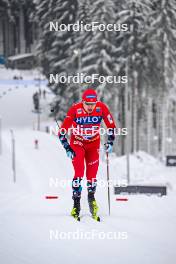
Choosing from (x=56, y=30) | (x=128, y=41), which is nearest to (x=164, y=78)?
(x=128, y=41)

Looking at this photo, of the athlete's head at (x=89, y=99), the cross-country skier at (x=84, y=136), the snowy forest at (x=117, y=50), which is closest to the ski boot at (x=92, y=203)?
the cross-country skier at (x=84, y=136)

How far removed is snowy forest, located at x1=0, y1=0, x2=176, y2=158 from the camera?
26094mm

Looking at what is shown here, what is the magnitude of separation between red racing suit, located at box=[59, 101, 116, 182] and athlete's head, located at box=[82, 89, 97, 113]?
105 millimetres

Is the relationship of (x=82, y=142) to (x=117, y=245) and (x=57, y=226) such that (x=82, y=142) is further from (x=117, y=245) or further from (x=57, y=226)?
(x=117, y=245)

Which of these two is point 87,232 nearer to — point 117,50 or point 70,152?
point 70,152

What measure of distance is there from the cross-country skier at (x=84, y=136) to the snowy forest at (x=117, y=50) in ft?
61.7

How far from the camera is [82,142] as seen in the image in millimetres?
6344

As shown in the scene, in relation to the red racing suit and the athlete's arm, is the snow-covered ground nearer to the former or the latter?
the red racing suit

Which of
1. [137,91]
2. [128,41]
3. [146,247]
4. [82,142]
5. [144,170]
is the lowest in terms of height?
[144,170]

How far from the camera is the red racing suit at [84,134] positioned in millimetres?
6250

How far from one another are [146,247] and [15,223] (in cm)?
215

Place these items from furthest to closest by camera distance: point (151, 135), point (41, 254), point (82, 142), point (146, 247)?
point (151, 135) → point (82, 142) → point (146, 247) → point (41, 254)
